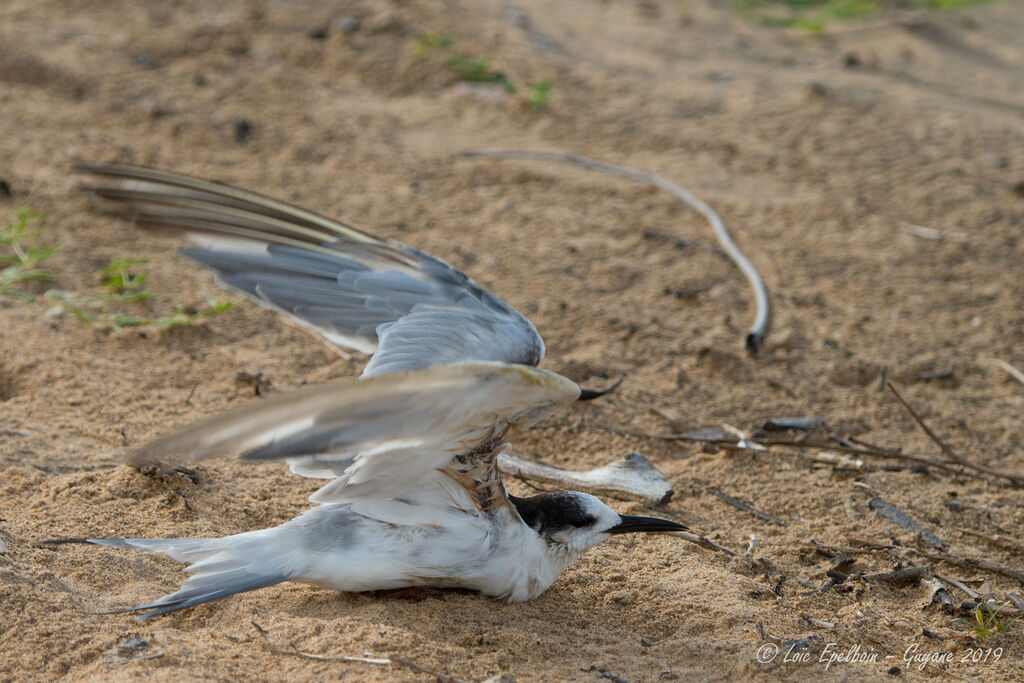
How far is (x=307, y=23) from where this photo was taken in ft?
23.3

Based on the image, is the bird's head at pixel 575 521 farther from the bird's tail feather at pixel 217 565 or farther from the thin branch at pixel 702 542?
the bird's tail feather at pixel 217 565

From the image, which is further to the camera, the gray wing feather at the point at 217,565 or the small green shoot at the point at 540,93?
the small green shoot at the point at 540,93

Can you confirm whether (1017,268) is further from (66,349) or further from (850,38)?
(66,349)

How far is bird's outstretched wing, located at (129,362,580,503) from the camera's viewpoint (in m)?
2.19

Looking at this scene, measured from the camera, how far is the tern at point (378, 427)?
7.43 ft

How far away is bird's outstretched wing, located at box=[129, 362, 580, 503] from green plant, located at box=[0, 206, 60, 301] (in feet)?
7.12

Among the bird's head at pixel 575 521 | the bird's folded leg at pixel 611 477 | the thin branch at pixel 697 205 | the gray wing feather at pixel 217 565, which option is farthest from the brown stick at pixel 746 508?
the gray wing feather at pixel 217 565

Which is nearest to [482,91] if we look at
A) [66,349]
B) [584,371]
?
[584,371]

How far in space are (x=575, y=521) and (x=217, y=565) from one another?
39.6 inches

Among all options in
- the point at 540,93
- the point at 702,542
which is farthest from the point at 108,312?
the point at 540,93

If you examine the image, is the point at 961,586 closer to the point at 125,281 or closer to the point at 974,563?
the point at 974,563

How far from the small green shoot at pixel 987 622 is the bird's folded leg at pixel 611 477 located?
968mm

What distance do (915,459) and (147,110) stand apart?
175 inches

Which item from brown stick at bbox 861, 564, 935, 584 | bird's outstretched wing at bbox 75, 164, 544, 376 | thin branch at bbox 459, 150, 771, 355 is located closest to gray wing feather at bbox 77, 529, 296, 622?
bird's outstretched wing at bbox 75, 164, 544, 376
